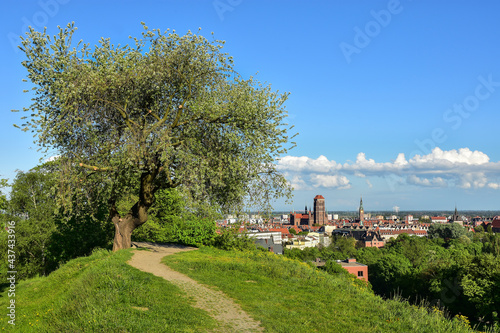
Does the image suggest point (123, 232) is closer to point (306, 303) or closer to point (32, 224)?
point (306, 303)

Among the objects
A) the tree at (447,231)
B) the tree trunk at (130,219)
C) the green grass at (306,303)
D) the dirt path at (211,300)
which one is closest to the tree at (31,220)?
the tree trunk at (130,219)

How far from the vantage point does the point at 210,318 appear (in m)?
9.12

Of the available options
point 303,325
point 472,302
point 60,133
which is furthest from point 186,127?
point 472,302

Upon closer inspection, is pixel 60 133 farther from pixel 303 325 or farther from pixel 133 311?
pixel 303 325

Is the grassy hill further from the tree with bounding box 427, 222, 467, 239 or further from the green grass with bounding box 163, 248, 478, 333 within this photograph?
the tree with bounding box 427, 222, 467, 239

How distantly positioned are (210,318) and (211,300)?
1.49m

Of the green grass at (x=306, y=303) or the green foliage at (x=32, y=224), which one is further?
the green foliage at (x=32, y=224)

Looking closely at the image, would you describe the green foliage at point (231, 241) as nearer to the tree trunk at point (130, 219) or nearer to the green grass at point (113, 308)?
the tree trunk at point (130, 219)

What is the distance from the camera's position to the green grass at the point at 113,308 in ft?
28.1

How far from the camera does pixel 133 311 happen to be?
9273mm

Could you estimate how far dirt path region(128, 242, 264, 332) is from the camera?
A: 8.74 metres

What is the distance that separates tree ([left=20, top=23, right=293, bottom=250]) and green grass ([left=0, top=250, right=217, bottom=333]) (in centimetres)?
490

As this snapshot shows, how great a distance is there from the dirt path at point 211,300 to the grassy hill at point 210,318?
277 mm

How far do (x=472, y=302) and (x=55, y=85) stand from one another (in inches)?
1781
